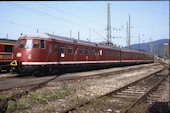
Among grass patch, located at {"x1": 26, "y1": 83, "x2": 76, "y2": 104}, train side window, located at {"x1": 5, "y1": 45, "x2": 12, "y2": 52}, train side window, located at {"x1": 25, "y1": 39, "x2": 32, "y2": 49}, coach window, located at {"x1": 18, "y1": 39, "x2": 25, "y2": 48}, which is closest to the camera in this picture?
grass patch, located at {"x1": 26, "y1": 83, "x2": 76, "y2": 104}

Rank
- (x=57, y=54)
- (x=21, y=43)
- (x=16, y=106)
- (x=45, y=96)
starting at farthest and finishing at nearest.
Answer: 1. (x=57, y=54)
2. (x=21, y=43)
3. (x=45, y=96)
4. (x=16, y=106)

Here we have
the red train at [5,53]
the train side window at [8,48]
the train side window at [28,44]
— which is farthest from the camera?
the train side window at [8,48]

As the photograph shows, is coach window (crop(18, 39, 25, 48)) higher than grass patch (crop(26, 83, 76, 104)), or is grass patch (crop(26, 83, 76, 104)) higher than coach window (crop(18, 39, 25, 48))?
coach window (crop(18, 39, 25, 48))

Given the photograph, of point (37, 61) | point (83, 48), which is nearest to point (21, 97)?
point (37, 61)

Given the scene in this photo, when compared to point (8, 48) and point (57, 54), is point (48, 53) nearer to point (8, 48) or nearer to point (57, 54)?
point (57, 54)

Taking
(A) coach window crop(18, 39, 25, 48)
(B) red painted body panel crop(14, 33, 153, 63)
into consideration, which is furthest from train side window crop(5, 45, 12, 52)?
(A) coach window crop(18, 39, 25, 48)

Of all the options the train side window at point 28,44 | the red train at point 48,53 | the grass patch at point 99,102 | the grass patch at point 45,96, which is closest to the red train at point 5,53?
the red train at point 48,53

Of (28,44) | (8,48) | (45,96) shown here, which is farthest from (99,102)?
(8,48)

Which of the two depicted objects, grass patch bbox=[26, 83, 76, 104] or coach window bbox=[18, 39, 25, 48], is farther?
coach window bbox=[18, 39, 25, 48]

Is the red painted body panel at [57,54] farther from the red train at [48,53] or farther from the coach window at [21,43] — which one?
the coach window at [21,43]

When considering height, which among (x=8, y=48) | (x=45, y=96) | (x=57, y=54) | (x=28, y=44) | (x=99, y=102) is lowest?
(x=99, y=102)

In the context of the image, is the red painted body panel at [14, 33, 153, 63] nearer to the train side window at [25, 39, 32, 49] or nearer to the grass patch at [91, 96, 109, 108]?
the train side window at [25, 39, 32, 49]

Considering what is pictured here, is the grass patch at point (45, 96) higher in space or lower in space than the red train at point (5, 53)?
lower

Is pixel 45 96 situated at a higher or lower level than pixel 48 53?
lower
